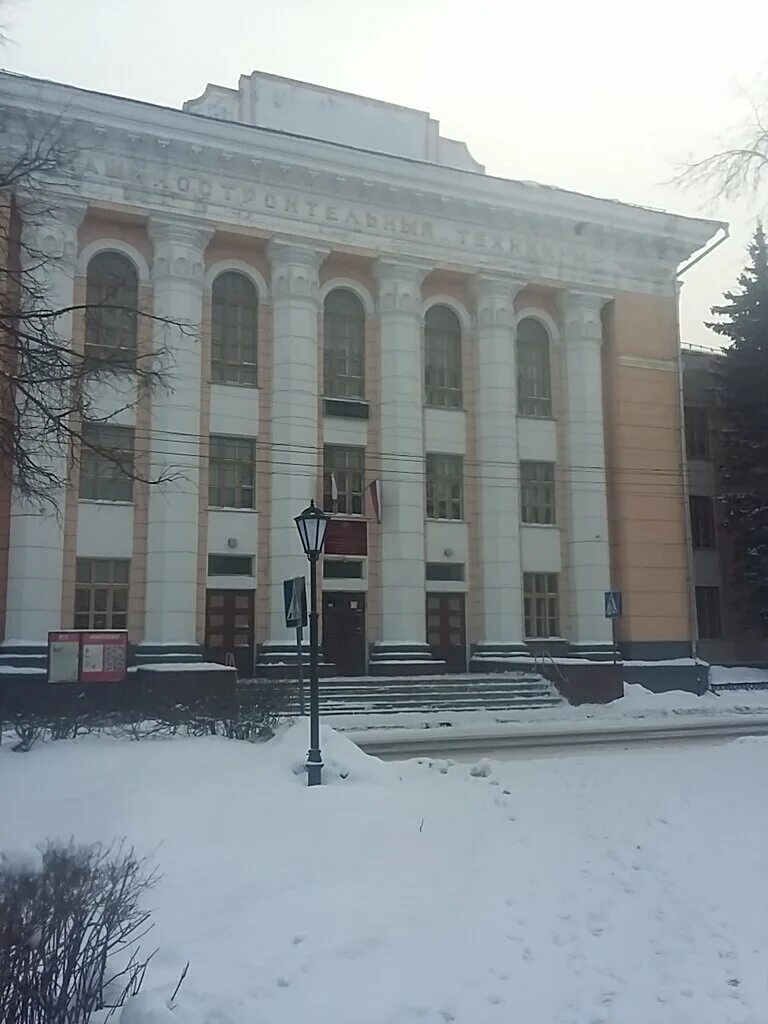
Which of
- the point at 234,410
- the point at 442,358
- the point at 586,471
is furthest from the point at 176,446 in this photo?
the point at 586,471

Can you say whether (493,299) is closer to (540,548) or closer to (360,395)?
(360,395)

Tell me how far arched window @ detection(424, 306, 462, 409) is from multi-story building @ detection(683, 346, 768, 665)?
45.4 feet

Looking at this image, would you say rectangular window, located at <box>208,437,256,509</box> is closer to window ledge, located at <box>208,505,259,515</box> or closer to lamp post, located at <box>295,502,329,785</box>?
window ledge, located at <box>208,505,259,515</box>

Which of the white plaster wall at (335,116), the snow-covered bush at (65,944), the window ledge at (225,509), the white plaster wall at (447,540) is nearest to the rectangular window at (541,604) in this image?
the white plaster wall at (447,540)

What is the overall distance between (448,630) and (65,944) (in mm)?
25609

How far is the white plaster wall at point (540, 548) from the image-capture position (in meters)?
30.7

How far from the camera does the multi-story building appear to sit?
133ft

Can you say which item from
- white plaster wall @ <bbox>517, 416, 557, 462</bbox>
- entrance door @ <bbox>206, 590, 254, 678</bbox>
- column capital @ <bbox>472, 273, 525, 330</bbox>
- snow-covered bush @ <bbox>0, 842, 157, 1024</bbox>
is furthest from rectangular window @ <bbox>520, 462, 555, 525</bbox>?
snow-covered bush @ <bbox>0, 842, 157, 1024</bbox>

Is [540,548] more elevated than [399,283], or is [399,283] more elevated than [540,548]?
[399,283]

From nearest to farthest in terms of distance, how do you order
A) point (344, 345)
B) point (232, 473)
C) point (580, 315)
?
1. point (232, 473)
2. point (344, 345)
3. point (580, 315)

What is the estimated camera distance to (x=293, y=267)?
28359mm

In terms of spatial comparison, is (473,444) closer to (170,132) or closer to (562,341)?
(562,341)

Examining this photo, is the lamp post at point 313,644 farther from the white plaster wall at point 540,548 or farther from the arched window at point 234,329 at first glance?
the white plaster wall at point 540,548

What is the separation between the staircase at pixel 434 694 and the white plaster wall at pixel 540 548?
426 cm
